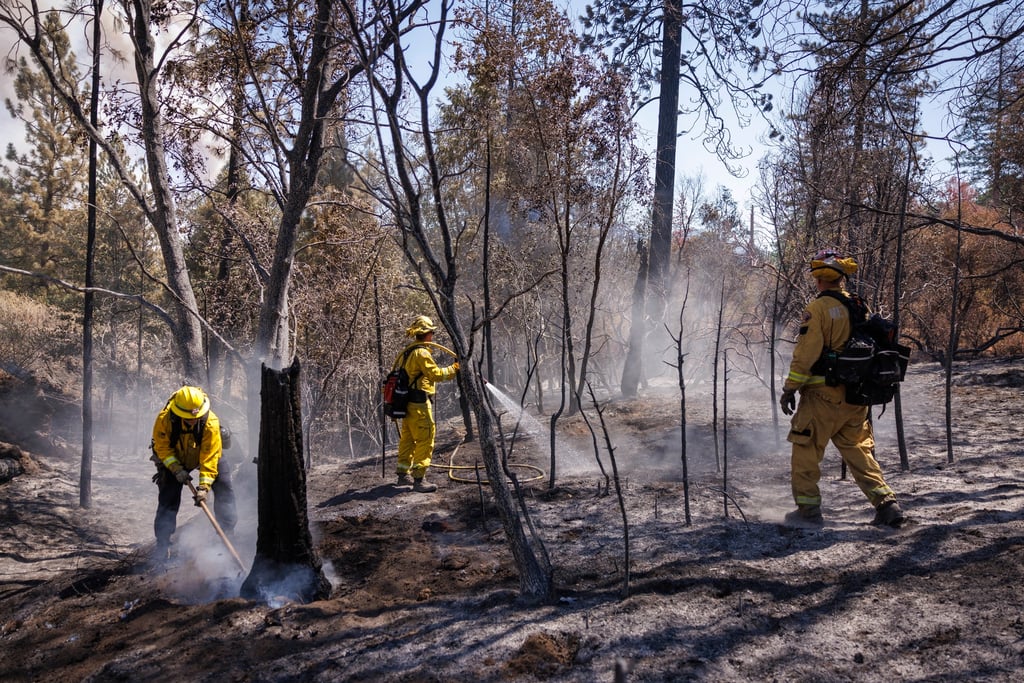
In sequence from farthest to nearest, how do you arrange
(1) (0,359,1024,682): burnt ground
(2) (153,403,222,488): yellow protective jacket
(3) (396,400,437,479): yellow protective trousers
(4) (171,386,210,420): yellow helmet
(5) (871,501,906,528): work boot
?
(3) (396,400,437,479): yellow protective trousers < (2) (153,403,222,488): yellow protective jacket < (4) (171,386,210,420): yellow helmet < (5) (871,501,906,528): work boot < (1) (0,359,1024,682): burnt ground

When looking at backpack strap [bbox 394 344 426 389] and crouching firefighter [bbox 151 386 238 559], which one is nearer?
crouching firefighter [bbox 151 386 238 559]

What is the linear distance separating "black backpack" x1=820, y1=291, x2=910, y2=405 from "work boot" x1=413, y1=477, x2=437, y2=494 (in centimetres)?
430

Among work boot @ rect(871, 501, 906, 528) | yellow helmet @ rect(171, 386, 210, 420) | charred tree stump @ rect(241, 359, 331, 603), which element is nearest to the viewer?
charred tree stump @ rect(241, 359, 331, 603)

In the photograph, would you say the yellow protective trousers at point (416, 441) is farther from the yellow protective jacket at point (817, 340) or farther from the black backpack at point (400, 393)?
→ the yellow protective jacket at point (817, 340)

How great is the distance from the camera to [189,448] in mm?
6047

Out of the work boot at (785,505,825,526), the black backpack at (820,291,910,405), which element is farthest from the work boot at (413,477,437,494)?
the black backpack at (820,291,910,405)

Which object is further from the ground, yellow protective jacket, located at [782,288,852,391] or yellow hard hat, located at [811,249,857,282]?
yellow hard hat, located at [811,249,857,282]

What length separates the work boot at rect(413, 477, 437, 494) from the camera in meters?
7.59

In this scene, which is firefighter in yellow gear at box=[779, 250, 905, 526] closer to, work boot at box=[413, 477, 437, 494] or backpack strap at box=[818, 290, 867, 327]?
backpack strap at box=[818, 290, 867, 327]

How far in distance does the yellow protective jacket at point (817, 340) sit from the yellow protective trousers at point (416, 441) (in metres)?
4.08

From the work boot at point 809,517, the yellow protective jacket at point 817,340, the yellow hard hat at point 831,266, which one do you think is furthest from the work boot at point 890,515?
the yellow hard hat at point 831,266

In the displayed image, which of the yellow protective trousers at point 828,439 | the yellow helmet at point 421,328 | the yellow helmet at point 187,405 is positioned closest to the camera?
the yellow protective trousers at point 828,439

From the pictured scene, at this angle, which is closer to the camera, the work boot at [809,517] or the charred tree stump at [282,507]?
the charred tree stump at [282,507]

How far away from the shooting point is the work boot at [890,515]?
4.89 m
